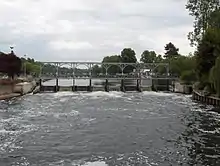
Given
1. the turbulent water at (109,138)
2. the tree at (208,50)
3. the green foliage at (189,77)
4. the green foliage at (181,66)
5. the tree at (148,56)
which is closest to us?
the turbulent water at (109,138)

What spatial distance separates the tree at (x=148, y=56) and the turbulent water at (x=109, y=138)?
139 m

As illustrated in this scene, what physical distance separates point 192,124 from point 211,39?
30079 millimetres

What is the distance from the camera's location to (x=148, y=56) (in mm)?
194875

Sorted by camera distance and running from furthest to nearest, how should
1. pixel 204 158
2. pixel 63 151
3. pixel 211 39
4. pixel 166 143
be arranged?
pixel 211 39 → pixel 166 143 → pixel 63 151 → pixel 204 158

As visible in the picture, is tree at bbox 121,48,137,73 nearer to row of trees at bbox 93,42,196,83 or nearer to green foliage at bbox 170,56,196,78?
row of trees at bbox 93,42,196,83

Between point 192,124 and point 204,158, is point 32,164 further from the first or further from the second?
point 192,124

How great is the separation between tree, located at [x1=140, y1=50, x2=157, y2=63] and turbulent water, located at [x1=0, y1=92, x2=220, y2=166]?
139 meters

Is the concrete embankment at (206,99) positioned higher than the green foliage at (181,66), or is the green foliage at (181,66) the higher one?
the green foliage at (181,66)

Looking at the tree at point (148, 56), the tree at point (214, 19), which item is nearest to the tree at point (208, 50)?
the tree at point (214, 19)

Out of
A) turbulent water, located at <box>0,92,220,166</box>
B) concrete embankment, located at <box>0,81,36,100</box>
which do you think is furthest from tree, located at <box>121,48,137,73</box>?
turbulent water, located at <box>0,92,220,166</box>

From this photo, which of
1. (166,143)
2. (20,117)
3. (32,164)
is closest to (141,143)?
(166,143)

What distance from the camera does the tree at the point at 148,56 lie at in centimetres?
19018

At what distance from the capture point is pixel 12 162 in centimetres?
2561

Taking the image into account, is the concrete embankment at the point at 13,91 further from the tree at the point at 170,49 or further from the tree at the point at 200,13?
the tree at the point at 170,49
